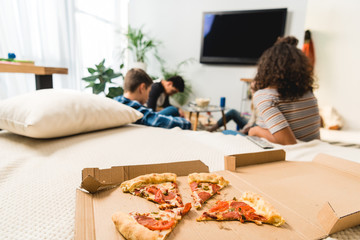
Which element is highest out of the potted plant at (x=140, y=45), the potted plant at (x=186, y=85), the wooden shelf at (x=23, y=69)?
the potted plant at (x=140, y=45)

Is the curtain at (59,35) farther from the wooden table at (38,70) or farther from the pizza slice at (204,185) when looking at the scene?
the pizza slice at (204,185)

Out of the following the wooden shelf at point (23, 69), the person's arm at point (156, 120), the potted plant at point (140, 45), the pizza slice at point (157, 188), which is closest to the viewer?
the pizza slice at point (157, 188)

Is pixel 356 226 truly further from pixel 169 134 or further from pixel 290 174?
pixel 169 134

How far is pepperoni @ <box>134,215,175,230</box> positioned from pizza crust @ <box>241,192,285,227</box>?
0.17m

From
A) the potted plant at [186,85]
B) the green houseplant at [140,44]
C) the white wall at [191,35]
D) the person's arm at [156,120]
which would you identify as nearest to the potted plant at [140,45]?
the green houseplant at [140,44]

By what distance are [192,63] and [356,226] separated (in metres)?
3.68

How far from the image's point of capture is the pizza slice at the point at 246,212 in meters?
0.41

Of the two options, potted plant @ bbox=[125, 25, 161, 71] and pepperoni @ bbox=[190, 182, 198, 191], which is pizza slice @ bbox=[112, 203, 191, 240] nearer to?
pepperoni @ bbox=[190, 182, 198, 191]

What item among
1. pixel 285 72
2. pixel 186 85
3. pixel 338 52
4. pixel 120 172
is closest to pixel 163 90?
pixel 186 85

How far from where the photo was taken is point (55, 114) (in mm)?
870

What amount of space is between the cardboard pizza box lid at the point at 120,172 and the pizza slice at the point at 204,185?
45 millimetres

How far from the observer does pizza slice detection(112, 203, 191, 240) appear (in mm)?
357

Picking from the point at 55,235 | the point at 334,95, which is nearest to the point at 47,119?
the point at 55,235

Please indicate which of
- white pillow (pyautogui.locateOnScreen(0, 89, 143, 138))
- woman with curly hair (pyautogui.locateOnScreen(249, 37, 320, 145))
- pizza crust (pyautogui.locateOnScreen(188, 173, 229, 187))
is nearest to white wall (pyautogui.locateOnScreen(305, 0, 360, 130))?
woman with curly hair (pyautogui.locateOnScreen(249, 37, 320, 145))
